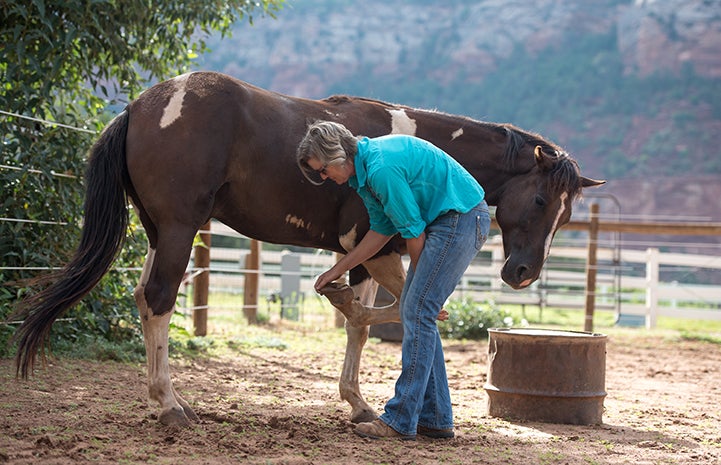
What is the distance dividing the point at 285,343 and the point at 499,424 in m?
3.90

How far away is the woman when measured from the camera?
3.60 m

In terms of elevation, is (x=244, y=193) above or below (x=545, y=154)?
below

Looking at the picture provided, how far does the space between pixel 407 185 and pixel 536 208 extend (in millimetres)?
1420

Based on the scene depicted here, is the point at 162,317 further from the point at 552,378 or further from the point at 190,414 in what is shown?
the point at 552,378

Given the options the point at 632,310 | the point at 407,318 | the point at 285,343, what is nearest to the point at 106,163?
the point at 407,318

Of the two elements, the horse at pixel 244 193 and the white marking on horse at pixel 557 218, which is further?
the white marking on horse at pixel 557 218

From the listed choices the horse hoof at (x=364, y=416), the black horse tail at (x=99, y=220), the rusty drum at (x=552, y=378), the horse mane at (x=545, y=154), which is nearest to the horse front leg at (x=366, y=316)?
the horse hoof at (x=364, y=416)

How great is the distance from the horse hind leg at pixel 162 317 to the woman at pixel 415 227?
761mm

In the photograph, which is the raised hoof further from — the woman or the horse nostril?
the horse nostril

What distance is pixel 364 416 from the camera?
4.31 meters

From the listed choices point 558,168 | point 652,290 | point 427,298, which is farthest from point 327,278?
point 652,290

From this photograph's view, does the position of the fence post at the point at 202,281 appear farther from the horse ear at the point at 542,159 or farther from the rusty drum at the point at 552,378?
the horse ear at the point at 542,159

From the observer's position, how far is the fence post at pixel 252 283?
9.90 metres

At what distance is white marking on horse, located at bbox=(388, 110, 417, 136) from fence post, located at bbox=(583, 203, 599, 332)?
6.36 m
